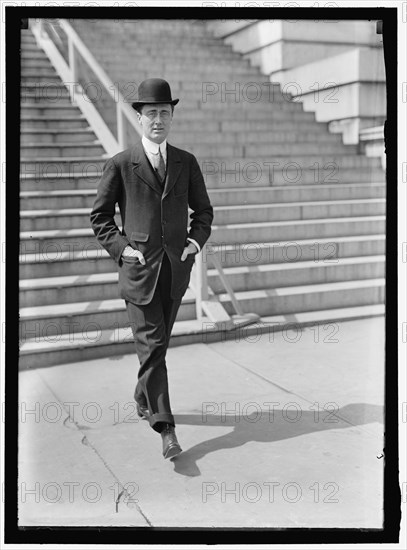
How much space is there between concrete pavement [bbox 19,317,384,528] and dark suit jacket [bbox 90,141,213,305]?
95 centimetres

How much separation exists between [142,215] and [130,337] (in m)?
2.17

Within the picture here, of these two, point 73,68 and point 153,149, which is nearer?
point 153,149

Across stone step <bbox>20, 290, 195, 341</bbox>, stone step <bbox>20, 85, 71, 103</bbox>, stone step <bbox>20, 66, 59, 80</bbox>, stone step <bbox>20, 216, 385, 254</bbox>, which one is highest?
stone step <bbox>20, 66, 59, 80</bbox>

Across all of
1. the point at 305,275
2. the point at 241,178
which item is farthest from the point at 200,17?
the point at 241,178

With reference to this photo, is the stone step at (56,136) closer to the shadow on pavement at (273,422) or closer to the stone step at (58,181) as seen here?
the stone step at (58,181)

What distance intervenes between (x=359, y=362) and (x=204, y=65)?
22.5 ft

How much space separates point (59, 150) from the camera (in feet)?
26.7

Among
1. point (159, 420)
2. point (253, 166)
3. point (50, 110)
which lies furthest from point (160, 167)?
point (50, 110)

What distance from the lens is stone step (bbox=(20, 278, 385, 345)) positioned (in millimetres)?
6023

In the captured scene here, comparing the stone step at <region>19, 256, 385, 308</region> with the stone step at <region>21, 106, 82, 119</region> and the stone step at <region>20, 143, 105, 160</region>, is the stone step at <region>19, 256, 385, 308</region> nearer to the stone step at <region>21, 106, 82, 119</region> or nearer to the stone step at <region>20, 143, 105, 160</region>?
the stone step at <region>20, 143, 105, 160</region>

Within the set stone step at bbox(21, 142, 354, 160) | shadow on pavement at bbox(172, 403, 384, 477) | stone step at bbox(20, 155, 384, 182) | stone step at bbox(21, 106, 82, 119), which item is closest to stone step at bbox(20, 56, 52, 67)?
stone step at bbox(21, 106, 82, 119)

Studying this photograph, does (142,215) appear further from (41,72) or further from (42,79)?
(41,72)

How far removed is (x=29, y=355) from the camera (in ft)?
18.5

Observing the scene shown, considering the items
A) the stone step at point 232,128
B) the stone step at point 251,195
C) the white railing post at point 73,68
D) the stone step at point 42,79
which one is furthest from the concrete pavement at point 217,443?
the stone step at point 42,79
